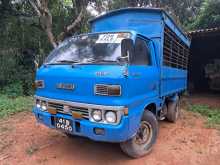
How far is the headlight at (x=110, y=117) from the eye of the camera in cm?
350

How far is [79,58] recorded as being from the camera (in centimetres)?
411

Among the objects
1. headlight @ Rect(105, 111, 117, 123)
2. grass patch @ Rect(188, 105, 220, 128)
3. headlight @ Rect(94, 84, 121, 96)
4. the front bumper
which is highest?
headlight @ Rect(94, 84, 121, 96)

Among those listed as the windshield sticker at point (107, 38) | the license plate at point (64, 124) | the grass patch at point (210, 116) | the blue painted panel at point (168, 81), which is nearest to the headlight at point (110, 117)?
the license plate at point (64, 124)

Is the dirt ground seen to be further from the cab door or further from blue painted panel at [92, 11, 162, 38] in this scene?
blue painted panel at [92, 11, 162, 38]

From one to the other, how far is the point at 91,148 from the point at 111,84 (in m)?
1.72

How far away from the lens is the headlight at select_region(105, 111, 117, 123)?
3496 mm

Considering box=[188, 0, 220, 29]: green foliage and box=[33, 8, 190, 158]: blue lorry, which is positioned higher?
box=[188, 0, 220, 29]: green foliage

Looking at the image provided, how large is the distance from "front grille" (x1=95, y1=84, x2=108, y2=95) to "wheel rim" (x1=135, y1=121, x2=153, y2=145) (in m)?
1.09

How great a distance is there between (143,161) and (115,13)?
3141 millimetres

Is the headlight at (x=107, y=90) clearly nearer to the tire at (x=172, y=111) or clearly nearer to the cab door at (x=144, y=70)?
the cab door at (x=144, y=70)

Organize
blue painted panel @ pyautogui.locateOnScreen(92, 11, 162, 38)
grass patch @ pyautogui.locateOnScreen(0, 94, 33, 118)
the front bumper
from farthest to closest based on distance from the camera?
1. grass patch @ pyautogui.locateOnScreen(0, 94, 33, 118)
2. blue painted panel @ pyautogui.locateOnScreen(92, 11, 162, 38)
3. the front bumper

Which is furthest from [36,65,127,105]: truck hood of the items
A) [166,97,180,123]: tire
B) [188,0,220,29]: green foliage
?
[188,0,220,29]: green foliage

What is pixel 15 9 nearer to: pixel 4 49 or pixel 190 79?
pixel 4 49

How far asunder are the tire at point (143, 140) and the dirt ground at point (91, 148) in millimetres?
136
